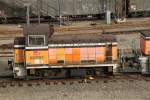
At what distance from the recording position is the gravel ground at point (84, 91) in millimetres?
22797

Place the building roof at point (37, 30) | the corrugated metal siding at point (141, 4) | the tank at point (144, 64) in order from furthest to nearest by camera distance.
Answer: the corrugated metal siding at point (141, 4), the tank at point (144, 64), the building roof at point (37, 30)

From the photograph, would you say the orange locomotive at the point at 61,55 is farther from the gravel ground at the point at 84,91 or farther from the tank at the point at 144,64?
the tank at the point at 144,64

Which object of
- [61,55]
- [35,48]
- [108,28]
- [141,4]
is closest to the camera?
[35,48]

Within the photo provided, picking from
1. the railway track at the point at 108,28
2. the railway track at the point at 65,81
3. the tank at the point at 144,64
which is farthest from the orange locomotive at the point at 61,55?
the railway track at the point at 108,28

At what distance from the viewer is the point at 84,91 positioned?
934 inches

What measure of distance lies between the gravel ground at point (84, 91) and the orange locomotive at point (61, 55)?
3.66 ft

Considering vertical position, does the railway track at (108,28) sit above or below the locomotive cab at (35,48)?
above

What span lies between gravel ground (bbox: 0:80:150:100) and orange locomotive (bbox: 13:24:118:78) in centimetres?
112

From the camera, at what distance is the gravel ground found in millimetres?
22797

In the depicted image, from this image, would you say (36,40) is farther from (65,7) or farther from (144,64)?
(65,7)

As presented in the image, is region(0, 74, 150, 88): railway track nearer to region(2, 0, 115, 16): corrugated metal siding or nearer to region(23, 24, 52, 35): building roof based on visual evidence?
region(23, 24, 52, 35): building roof

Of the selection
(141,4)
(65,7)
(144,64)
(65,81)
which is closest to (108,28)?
(65,7)

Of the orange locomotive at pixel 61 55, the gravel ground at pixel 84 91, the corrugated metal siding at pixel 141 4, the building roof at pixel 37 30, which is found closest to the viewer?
the gravel ground at pixel 84 91

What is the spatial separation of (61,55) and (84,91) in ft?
9.61
